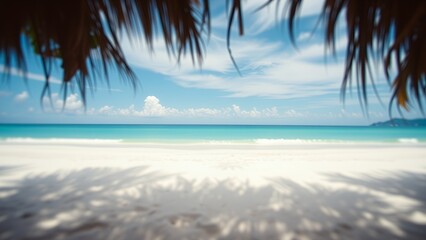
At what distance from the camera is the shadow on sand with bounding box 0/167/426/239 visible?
1616 millimetres

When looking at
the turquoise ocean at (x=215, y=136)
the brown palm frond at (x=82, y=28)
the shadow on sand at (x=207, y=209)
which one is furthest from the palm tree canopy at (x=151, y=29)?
the turquoise ocean at (x=215, y=136)

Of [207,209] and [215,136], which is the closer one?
[207,209]

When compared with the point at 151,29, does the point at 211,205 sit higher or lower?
lower

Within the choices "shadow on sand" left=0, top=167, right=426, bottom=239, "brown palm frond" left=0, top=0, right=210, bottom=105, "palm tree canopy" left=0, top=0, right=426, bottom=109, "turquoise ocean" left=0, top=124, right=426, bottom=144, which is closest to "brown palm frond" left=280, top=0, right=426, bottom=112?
"palm tree canopy" left=0, top=0, right=426, bottom=109

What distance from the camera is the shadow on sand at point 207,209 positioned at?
1.62 m

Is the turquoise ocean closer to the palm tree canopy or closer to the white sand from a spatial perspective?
the white sand

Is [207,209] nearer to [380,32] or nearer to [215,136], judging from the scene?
[380,32]

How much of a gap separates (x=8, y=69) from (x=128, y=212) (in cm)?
148

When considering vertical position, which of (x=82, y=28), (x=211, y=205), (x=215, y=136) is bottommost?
(x=215, y=136)

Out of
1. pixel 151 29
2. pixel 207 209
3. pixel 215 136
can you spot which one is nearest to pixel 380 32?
pixel 151 29

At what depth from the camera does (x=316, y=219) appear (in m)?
1.85

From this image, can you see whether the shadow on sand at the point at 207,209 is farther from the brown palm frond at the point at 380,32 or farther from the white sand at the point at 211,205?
the brown palm frond at the point at 380,32

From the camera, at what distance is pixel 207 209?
6.75 feet

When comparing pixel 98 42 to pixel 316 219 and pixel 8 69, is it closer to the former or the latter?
pixel 8 69
